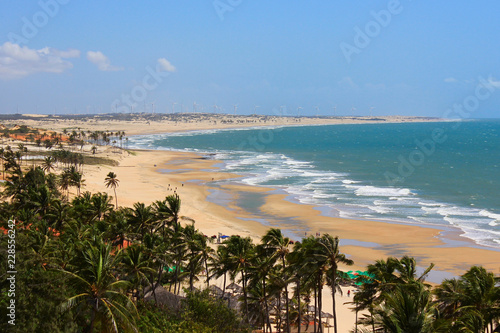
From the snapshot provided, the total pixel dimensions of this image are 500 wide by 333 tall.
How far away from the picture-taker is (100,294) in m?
18.3

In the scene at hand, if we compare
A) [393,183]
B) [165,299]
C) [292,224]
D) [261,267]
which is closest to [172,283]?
[165,299]

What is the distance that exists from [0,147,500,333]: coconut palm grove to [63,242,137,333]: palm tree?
0.17 feet

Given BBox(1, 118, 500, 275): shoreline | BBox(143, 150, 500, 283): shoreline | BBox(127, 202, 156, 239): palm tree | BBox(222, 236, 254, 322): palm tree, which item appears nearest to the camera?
BBox(222, 236, 254, 322): palm tree

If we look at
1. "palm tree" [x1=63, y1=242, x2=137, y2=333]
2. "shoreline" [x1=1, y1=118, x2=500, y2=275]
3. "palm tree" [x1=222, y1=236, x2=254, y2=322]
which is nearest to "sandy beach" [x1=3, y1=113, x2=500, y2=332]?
"shoreline" [x1=1, y1=118, x2=500, y2=275]

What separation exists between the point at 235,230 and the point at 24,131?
502 feet

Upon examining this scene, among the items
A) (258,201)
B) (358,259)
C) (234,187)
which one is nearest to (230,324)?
(358,259)

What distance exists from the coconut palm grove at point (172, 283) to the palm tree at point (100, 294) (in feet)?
0.17

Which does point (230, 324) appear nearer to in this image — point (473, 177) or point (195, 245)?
point (195, 245)

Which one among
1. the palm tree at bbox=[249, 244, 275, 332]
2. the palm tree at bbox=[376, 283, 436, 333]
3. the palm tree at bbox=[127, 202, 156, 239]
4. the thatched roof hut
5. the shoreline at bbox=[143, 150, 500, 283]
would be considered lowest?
the shoreline at bbox=[143, 150, 500, 283]

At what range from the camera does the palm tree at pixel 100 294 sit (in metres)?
18.3

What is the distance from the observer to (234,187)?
98688 millimetres

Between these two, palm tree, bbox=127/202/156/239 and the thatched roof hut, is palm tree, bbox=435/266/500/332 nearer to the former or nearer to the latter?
the thatched roof hut

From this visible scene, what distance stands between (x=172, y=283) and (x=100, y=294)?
2037cm

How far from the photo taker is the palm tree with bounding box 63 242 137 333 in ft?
59.9
